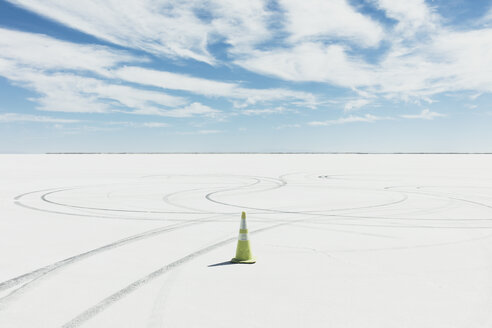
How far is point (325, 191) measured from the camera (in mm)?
16234

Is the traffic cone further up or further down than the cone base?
further up

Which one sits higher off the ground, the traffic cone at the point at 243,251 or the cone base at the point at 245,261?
the traffic cone at the point at 243,251

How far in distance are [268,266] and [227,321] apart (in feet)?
6.32

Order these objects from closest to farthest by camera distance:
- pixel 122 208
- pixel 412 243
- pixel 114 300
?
pixel 114 300
pixel 412 243
pixel 122 208

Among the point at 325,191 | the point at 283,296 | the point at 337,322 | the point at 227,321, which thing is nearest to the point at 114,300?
the point at 227,321

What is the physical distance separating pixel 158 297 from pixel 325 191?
12.5m

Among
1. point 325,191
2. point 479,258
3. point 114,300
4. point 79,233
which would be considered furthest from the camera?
point 325,191

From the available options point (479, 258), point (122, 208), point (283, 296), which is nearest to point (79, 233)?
point (122, 208)

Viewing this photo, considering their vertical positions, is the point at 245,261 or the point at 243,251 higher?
the point at 243,251

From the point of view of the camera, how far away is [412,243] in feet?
23.6

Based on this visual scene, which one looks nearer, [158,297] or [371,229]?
[158,297]

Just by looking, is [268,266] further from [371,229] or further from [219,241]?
[371,229]

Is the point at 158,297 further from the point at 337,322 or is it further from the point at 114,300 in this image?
the point at 337,322

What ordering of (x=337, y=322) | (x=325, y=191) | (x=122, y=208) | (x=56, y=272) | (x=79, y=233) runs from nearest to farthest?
(x=337, y=322) → (x=56, y=272) → (x=79, y=233) → (x=122, y=208) → (x=325, y=191)
